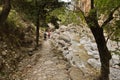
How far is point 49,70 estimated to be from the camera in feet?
63.4

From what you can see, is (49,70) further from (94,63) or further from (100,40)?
(100,40)

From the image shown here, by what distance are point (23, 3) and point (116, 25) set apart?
16.6m

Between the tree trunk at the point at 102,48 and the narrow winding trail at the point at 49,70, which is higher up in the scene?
the tree trunk at the point at 102,48

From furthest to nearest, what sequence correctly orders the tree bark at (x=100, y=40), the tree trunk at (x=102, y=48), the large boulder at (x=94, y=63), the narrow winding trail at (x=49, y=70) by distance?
the large boulder at (x=94, y=63)
the narrow winding trail at (x=49, y=70)
the tree trunk at (x=102, y=48)
the tree bark at (x=100, y=40)

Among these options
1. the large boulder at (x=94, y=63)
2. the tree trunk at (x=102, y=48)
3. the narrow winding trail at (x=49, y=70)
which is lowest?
the large boulder at (x=94, y=63)

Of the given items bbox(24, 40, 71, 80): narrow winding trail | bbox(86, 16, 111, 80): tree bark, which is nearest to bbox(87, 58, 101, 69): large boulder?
bbox(24, 40, 71, 80): narrow winding trail

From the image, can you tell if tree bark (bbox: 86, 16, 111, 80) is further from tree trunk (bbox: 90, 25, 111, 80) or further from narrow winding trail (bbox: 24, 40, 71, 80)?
narrow winding trail (bbox: 24, 40, 71, 80)

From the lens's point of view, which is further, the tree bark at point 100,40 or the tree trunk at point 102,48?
the tree trunk at point 102,48

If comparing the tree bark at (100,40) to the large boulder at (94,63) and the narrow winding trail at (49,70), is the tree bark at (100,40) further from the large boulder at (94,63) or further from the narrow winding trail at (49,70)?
the large boulder at (94,63)

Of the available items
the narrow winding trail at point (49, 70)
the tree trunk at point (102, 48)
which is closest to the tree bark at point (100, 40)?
the tree trunk at point (102, 48)

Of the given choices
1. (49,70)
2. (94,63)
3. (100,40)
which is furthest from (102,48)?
(94,63)

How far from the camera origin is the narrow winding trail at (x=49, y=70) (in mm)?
17409

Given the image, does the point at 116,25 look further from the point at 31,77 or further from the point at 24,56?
the point at 24,56

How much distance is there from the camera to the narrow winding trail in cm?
1741
